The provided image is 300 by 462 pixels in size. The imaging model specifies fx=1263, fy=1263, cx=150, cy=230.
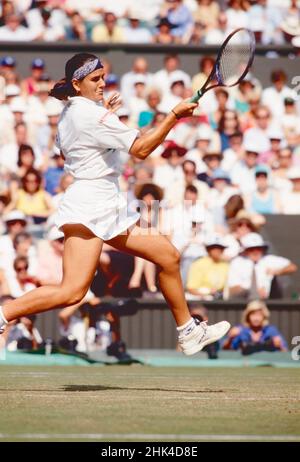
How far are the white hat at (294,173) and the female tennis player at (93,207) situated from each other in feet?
24.8

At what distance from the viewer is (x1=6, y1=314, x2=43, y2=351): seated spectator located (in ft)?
41.5

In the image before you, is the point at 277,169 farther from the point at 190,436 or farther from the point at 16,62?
the point at 190,436

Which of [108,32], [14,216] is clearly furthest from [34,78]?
[14,216]

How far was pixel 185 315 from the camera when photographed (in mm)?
8516

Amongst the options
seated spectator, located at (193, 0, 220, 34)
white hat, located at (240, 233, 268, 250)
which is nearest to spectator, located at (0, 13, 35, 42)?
seated spectator, located at (193, 0, 220, 34)

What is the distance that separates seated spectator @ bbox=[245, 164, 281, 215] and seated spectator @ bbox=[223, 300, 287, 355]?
2986 mm

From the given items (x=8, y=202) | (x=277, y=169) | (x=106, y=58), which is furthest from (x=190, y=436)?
(x=106, y=58)

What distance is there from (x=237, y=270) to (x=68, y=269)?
18.9ft

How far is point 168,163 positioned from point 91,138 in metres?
7.76

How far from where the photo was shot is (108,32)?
18.7 metres

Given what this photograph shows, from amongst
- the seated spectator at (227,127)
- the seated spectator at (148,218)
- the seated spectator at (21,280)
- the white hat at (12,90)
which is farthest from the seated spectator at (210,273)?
the white hat at (12,90)

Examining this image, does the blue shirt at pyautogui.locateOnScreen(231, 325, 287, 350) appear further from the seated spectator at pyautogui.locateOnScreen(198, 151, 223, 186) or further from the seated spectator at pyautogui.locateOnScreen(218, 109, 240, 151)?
the seated spectator at pyautogui.locateOnScreen(218, 109, 240, 151)

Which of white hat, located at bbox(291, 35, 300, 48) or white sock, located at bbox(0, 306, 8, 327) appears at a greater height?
white hat, located at bbox(291, 35, 300, 48)

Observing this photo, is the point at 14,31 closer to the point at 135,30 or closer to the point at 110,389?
the point at 135,30
